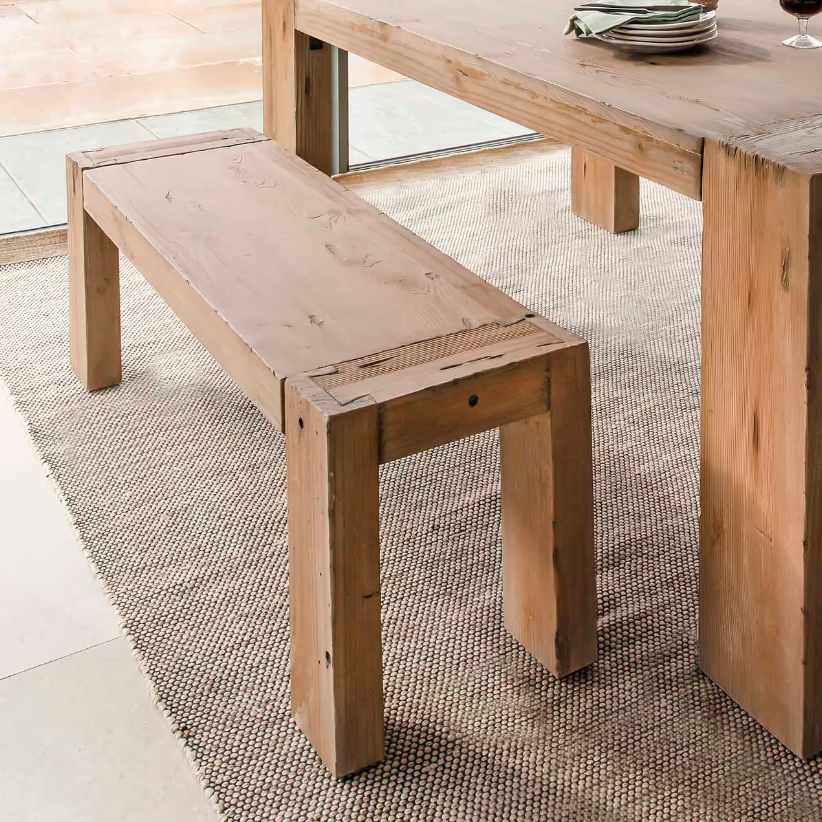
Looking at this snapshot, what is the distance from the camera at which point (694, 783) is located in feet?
3.98

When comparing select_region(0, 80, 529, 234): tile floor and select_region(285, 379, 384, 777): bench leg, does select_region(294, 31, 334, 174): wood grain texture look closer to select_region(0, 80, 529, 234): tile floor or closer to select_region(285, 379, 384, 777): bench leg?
select_region(0, 80, 529, 234): tile floor

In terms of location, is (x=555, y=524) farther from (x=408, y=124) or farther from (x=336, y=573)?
(x=408, y=124)

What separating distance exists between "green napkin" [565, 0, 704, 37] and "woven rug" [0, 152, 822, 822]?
692mm

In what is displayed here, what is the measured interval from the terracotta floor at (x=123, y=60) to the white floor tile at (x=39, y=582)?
2126 mm

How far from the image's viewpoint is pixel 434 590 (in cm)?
154

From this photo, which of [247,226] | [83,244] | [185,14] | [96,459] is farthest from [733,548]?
[185,14]

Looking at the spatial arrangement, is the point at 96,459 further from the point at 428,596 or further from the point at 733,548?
the point at 733,548

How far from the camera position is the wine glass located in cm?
142

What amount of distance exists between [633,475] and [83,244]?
103 centimetres

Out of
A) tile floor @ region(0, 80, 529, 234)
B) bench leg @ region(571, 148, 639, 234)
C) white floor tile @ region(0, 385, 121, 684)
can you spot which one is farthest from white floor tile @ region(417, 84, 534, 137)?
white floor tile @ region(0, 385, 121, 684)

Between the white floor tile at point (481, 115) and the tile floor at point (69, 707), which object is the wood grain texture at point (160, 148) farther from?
the white floor tile at point (481, 115)

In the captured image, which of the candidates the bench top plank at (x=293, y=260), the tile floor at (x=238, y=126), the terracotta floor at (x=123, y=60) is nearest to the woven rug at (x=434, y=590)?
the bench top plank at (x=293, y=260)

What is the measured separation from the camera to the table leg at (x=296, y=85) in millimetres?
2189

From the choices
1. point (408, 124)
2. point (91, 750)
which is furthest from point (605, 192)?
point (91, 750)
